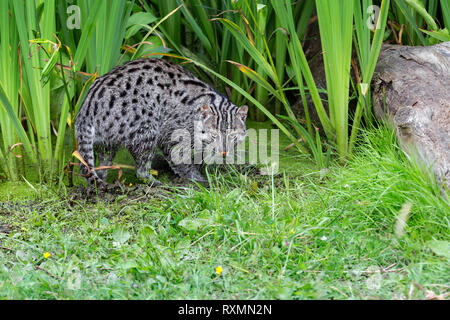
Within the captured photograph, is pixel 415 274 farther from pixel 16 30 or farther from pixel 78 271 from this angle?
pixel 16 30

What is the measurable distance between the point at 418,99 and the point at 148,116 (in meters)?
2.14

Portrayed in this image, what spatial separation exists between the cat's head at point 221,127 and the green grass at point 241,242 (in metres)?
0.54

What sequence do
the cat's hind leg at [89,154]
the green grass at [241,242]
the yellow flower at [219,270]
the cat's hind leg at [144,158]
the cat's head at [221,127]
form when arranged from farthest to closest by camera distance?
the cat's head at [221,127], the cat's hind leg at [144,158], the cat's hind leg at [89,154], the yellow flower at [219,270], the green grass at [241,242]

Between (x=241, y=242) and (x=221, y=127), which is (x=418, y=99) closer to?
(x=221, y=127)

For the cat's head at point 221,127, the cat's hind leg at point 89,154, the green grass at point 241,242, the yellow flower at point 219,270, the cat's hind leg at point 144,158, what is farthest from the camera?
the cat's head at point 221,127

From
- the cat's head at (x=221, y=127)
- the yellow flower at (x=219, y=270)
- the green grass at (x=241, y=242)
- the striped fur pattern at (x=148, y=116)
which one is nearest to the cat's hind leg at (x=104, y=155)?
the striped fur pattern at (x=148, y=116)

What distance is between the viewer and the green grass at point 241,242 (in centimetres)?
301

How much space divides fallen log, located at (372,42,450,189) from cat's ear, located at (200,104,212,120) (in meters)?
1.41

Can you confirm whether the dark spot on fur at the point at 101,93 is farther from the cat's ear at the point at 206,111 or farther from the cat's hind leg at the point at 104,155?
the cat's ear at the point at 206,111

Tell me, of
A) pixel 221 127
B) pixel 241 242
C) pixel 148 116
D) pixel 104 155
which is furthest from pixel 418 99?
pixel 104 155

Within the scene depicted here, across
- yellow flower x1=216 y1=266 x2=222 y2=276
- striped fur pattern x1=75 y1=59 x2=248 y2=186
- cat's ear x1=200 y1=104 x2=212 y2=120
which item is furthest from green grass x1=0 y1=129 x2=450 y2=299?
cat's ear x1=200 y1=104 x2=212 y2=120

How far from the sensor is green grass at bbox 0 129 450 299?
9.86 feet

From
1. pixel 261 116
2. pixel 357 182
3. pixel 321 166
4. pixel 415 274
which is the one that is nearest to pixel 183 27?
pixel 261 116

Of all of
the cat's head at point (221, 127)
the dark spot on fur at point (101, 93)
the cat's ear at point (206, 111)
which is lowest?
the cat's head at point (221, 127)
